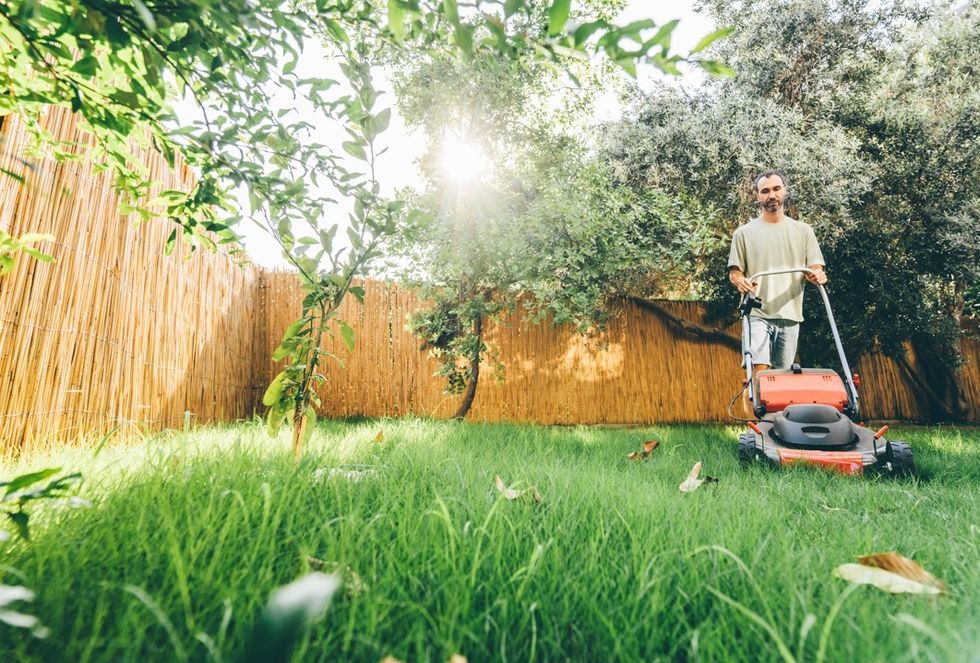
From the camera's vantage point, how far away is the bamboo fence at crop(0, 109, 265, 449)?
2.32 metres

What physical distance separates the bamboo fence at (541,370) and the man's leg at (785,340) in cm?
239

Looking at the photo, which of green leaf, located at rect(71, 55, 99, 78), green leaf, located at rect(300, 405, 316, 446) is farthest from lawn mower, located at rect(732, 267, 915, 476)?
green leaf, located at rect(71, 55, 99, 78)

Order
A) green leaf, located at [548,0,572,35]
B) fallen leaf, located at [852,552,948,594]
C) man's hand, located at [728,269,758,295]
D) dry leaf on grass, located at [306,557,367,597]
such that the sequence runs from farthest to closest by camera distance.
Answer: man's hand, located at [728,269,758,295]
fallen leaf, located at [852,552,948,594]
dry leaf on grass, located at [306,557,367,597]
green leaf, located at [548,0,572,35]

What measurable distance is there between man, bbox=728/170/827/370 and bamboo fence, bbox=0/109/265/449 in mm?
3681

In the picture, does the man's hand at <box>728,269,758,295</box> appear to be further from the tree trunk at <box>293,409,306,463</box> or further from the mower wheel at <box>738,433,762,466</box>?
the tree trunk at <box>293,409,306,463</box>

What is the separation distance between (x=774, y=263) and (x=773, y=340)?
58 centimetres

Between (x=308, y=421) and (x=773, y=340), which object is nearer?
(x=308, y=421)

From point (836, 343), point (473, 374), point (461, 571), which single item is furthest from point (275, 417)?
point (473, 374)

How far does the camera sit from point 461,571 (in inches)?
44.1

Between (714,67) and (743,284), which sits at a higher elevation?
(743,284)

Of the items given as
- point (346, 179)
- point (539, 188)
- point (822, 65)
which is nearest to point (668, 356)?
point (539, 188)

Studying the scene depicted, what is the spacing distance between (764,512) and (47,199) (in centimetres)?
335

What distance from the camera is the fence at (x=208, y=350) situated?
245 centimetres

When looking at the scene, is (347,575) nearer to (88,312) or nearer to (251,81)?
(251,81)
